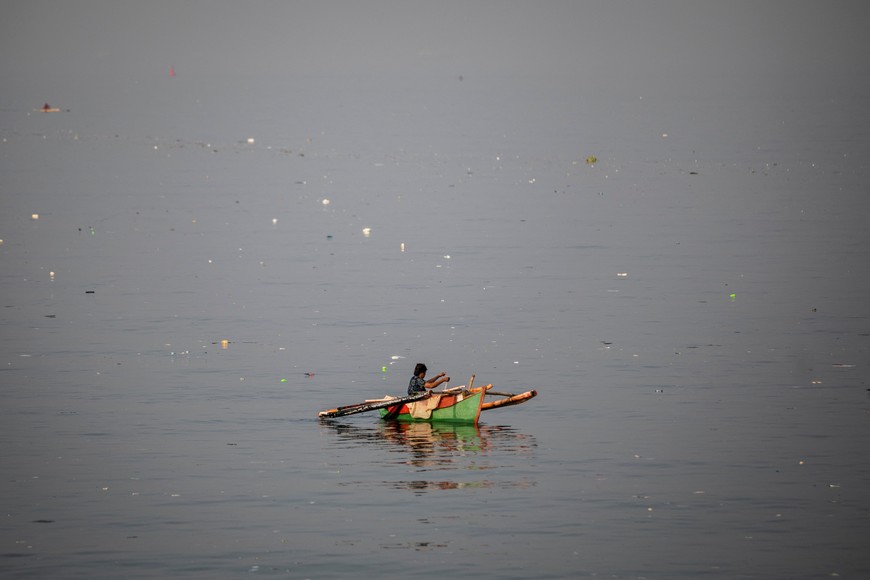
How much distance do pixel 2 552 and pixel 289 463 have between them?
724 centimetres

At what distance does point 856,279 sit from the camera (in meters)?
60.2

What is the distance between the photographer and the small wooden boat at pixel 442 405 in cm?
3634

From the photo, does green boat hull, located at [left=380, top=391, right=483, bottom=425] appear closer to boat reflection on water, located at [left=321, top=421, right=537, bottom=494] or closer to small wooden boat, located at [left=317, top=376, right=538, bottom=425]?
small wooden boat, located at [left=317, top=376, right=538, bottom=425]

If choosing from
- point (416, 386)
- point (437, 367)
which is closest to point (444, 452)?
point (416, 386)

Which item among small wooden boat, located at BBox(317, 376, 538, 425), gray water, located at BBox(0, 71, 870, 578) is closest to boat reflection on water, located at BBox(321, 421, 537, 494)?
gray water, located at BBox(0, 71, 870, 578)

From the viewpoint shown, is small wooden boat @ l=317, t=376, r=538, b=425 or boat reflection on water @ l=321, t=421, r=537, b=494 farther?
small wooden boat @ l=317, t=376, r=538, b=425

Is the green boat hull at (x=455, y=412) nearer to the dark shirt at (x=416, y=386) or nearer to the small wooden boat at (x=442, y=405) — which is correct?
the small wooden boat at (x=442, y=405)

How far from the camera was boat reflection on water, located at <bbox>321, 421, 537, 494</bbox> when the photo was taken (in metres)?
32.5

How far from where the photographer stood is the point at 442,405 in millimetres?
36625

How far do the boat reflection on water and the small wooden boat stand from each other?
0.81 feet

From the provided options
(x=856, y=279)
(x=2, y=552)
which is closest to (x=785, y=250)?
(x=856, y=279)

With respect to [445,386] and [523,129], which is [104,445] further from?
[523,129]

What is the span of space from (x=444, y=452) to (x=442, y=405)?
6.95 ft

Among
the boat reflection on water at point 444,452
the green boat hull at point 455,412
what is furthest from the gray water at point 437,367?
the green boat hull at point 455,412
